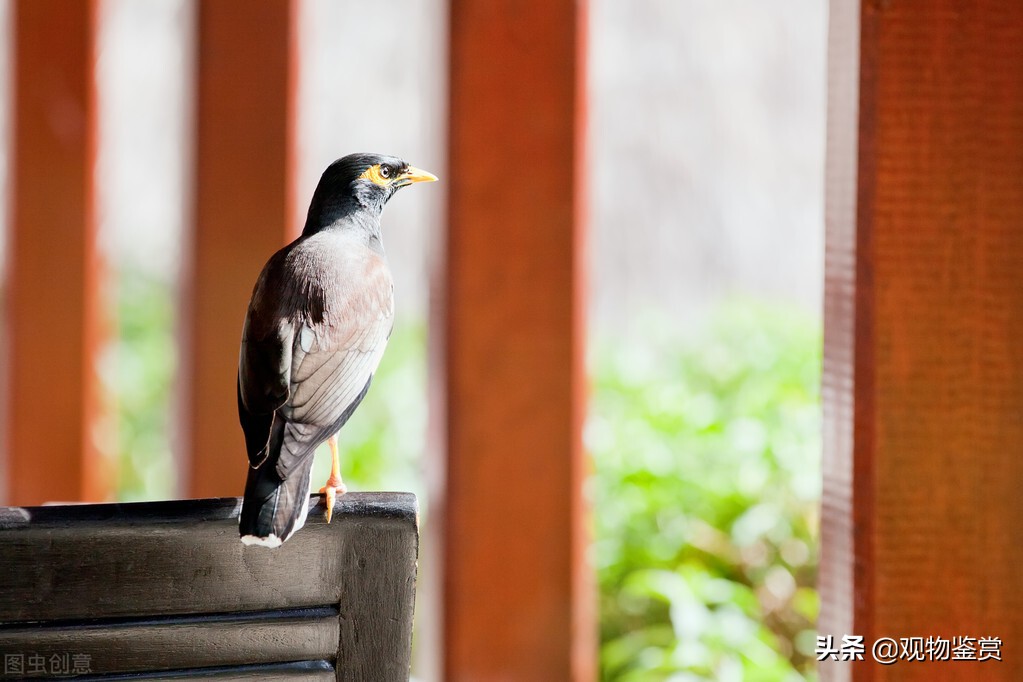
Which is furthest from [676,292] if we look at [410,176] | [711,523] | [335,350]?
[335,350]

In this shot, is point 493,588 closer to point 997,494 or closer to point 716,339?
point 997,494

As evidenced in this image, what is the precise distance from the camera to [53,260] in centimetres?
245

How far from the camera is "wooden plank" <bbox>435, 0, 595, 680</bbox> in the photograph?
4.32 feet

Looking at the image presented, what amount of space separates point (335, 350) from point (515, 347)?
58 centimetres

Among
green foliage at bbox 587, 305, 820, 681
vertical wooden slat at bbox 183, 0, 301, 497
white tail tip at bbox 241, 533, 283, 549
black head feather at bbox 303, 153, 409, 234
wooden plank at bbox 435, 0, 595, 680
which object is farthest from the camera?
green foliage at bbox 587, 305, 820, 681

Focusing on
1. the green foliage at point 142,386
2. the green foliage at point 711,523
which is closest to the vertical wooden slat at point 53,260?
the green foliage at point 142,386

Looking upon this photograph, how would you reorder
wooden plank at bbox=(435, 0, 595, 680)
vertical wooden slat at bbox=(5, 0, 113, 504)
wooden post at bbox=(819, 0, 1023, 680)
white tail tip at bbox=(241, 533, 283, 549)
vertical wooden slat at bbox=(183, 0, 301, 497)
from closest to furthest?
white tail tip at bbox=(241, 533, 283, 549) < wooden post at bbox=(819, 0, 1023, 680) < wooden plank at bbox=(435, 0, 595, 680) < vertical wooden slat at bbox=(183, 0, 301, 497) < vertical wooden slat at bbox=(5, 0, 113, 504)

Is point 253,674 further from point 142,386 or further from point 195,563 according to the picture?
point 142,386

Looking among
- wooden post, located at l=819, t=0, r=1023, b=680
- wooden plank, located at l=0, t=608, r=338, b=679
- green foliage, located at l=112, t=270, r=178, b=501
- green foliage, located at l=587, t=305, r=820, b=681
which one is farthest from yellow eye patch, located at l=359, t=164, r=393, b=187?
green foliage, located at l=112, t=270, r=178, b=501

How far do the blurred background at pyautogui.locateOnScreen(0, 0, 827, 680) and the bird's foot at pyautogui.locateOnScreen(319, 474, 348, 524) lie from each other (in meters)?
1.49

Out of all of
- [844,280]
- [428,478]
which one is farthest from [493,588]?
[844,280]

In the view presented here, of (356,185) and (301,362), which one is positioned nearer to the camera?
(301,362)

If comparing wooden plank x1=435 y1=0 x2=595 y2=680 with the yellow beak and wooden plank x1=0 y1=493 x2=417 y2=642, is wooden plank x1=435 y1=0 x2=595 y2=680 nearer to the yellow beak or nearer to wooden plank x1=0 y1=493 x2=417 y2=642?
the yellow beak

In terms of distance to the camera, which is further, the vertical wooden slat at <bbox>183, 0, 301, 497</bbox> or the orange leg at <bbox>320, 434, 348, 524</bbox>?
the vertical wooden slat at <bbox>183, 0, 301, 497</bbox>
